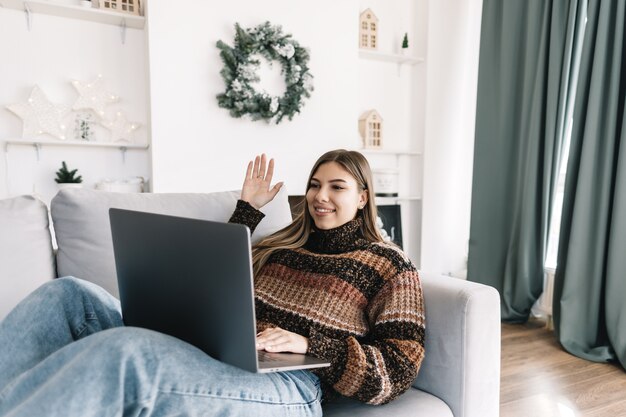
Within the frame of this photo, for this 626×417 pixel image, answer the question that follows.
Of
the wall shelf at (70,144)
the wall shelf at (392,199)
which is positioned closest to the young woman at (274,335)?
the wall shelf at (70,144)

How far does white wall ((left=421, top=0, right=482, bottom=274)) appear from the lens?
3391 mm

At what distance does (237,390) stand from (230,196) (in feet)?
2.84

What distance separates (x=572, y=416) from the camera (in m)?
1.80

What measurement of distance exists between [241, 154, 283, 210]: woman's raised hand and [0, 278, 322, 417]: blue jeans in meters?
0.67

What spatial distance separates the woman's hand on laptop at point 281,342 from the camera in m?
1.00

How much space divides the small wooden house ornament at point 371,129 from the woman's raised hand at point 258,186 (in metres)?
1.82

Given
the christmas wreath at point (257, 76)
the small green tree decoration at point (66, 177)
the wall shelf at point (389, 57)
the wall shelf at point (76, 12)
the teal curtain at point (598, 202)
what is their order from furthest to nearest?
the wall shelf at point (389, 57) < the christmas wreath at point (257, 76) < the small green tree decoration at point (66, 177) < the wall shelf at point (76, 12) < the teal curtain at point (598, 202)

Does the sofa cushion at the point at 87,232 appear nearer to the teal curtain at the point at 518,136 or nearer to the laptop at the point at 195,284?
the laptop at the point at 195,284

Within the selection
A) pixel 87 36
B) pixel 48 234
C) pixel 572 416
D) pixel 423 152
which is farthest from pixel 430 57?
pixel 48 234

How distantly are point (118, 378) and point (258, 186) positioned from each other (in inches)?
34.6

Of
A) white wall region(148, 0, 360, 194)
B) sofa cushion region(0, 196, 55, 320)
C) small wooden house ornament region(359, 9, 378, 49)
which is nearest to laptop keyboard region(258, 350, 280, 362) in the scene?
sofa cushion region(0, 196, 55, 320)

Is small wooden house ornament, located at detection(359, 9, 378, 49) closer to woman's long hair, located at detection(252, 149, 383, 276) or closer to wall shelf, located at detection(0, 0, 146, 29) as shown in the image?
wall shelf, located at detection(0, 0, 146, 29)

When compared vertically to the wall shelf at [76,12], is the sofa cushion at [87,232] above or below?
below

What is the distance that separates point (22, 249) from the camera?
1.33 metres
